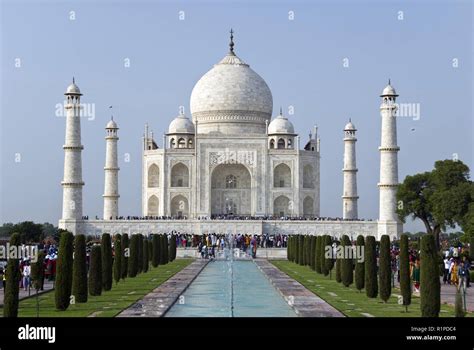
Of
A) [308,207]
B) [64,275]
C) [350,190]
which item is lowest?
[64,275]

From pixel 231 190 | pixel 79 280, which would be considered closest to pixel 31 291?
pixel 79 280

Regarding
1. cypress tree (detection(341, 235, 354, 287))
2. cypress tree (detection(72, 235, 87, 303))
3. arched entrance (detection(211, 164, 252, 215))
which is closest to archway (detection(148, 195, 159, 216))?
arched entrance (detection(211, 164, 252, 215))

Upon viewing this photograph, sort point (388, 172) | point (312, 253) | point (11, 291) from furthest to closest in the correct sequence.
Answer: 1. point (388, 172)
2. point (312, 253)
3. point (11, 291)

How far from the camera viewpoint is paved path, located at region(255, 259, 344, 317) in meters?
12.6

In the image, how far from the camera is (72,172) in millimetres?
35969

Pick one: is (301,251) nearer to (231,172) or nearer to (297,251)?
(297,251)

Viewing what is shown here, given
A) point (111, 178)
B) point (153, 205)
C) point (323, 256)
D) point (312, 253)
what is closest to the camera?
point (323, 256)

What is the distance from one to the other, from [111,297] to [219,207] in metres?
26.8

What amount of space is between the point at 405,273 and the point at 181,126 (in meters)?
31.1

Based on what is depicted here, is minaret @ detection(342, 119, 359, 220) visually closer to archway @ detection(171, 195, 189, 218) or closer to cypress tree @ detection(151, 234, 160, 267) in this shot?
archway @ detection(171, 195, 189, 218)

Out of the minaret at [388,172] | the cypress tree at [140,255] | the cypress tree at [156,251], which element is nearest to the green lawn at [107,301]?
the cypress tree at [140,255]
